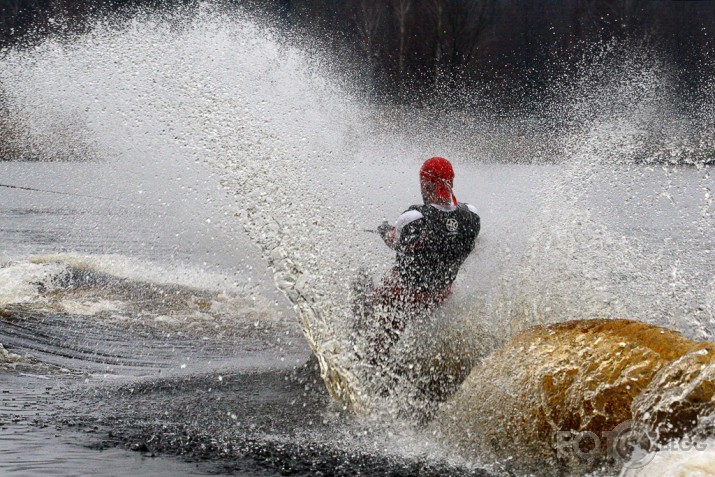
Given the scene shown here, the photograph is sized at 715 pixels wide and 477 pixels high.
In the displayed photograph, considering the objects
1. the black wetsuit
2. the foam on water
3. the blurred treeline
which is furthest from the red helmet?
the blurred treeline

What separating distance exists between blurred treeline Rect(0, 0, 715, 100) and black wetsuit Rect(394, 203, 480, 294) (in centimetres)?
3385

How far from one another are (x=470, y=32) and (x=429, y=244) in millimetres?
41602

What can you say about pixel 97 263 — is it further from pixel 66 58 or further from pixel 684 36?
pixel 684 36

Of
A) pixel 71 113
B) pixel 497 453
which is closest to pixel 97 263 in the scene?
pixel 497 453

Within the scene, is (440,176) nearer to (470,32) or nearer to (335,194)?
(335,194)

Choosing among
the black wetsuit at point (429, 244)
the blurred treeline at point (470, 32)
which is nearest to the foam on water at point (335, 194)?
the black wetsuit at point (429, 244)

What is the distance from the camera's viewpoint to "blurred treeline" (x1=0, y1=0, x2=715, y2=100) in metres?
43.5

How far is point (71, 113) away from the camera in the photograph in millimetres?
23172

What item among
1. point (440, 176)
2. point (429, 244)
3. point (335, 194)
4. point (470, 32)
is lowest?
point (429, 244)

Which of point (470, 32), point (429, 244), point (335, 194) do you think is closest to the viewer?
point (429, 244)

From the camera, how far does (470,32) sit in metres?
47.5

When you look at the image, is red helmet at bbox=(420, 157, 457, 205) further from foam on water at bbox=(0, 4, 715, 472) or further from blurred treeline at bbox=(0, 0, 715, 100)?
blurred treeline at bbox=(0, 0, 715, 100)

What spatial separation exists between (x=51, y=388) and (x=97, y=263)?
5396mm

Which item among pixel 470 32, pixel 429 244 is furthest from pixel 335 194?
pixel 470 32
